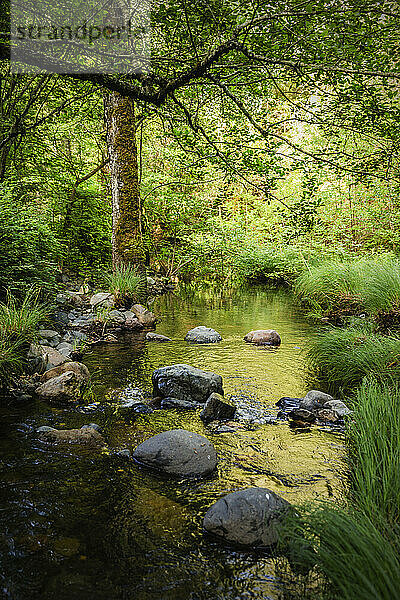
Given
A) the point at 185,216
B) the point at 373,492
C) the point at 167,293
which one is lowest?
the point at 167,293

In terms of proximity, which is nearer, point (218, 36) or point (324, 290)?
point (218, 36)

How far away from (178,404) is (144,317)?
4.14 m

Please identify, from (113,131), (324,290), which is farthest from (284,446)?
(113,131)

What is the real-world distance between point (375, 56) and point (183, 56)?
7.04 ft

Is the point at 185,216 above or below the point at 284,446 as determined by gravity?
above

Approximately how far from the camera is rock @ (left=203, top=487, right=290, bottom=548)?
2344mm

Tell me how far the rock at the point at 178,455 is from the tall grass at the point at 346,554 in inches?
38.7

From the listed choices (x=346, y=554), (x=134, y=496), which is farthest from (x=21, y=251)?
(x=346, y=554)

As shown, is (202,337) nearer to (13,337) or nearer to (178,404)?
(178,404)

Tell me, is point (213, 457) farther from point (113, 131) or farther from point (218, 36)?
point (113, 131)

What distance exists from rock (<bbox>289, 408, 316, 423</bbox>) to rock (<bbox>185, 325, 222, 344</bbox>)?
3226 millimetres

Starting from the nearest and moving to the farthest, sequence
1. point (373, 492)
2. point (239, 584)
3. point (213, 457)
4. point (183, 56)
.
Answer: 1. point (239, 584)
2. point (373, 492)
3. point (213, 457)
4. point (183, 56)

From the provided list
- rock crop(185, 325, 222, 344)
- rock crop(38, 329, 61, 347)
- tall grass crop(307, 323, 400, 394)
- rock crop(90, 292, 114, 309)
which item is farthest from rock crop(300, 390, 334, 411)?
rock crop(90, 292, 114, 309)

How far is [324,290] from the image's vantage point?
991cm
